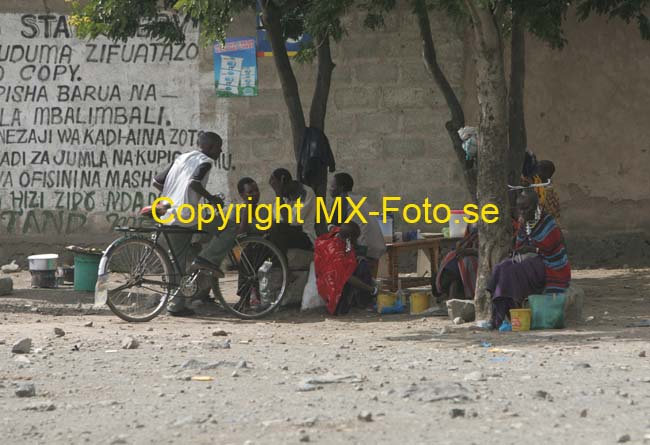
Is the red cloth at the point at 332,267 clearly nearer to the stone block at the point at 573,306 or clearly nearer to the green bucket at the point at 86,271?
the stone block at the point at 573,306

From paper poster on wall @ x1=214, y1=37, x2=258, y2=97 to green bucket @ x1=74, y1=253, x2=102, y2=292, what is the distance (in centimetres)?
317

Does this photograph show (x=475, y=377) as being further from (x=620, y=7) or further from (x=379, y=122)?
(x=379, y=122)

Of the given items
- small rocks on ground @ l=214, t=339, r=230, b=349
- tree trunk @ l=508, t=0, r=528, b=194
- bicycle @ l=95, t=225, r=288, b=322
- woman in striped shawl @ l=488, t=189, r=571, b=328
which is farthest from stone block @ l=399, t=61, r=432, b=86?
small rocks on ground @ l=214, t=339, r=230, b=349

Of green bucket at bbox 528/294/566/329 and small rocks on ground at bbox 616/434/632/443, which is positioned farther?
green bucket at bbox 528/294/566/329

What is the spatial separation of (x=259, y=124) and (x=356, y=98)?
113cm

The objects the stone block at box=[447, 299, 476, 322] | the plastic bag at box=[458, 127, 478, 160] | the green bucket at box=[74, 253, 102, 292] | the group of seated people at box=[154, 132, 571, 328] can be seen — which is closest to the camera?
the group of seated people at box=[154, 132, 571, 328]

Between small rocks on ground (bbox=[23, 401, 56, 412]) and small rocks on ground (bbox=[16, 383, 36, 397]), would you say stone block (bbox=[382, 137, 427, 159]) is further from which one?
small rocks on ground (bbox=[23, 401, 56, 412])

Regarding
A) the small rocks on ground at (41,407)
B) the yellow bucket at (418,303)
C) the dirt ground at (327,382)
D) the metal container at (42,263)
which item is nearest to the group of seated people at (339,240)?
the yellow bucket at (418,303)

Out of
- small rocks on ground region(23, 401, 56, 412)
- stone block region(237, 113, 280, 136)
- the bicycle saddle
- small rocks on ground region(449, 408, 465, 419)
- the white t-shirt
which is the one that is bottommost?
small rocks on ground region(23, 401, 56, 412)

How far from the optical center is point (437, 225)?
13.7 meters

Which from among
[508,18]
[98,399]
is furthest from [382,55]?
[98,399]

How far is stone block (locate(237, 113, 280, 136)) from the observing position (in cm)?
1373

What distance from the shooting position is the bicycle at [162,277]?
9289 mm

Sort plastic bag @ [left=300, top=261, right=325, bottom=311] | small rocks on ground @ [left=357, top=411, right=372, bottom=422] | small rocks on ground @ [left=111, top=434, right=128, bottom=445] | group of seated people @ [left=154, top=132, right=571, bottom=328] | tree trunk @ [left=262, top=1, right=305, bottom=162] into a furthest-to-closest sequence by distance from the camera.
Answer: tree trunk @ [left=262, top=1, right=305, bottom=162]
plastic bag @ [left=300, top=261, right=325, bottom=311]
group of seated people @ [left=154, top=132, right=571, bottom=328]
small rocks on ground @ [left=357, top=411, right=372, bottom=422]
small rocks on ground @ [left=111, top=434, right=128, bottom=445]
